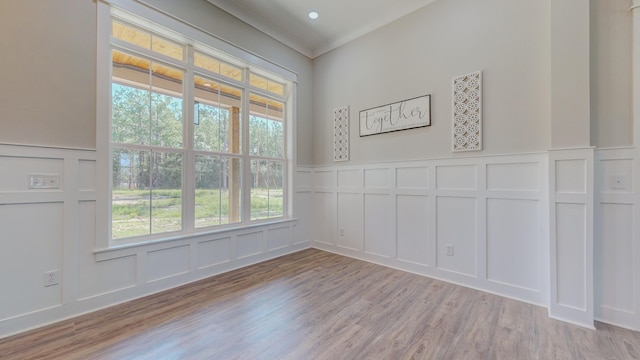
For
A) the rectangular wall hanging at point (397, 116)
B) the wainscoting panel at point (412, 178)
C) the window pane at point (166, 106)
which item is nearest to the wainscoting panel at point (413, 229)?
the wainscoting panel at point (412, 178)

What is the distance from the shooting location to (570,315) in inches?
82.3

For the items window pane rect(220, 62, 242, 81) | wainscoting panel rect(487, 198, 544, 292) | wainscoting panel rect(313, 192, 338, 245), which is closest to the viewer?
wainscoting panel rect(487, 198, 544, 292)

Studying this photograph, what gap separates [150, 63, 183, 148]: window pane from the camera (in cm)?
270

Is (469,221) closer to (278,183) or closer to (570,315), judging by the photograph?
(570,315)

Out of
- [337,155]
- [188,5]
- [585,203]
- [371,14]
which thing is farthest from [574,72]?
[188,5]

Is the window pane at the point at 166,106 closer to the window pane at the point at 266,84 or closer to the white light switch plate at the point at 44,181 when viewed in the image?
→ the white light switch plate at the point at 44,181

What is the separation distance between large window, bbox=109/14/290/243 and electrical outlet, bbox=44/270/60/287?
17.4 inches

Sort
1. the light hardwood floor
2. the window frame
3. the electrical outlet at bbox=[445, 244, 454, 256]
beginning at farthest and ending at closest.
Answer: the electrical outlet at bbox=[445, 244, 454, 256] < the window frame < the light hardwood floor

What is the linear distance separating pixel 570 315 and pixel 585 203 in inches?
36.4

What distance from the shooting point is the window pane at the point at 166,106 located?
8.85 feet

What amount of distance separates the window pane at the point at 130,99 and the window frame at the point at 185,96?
81 millimetres

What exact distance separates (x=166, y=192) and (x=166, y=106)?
94cm

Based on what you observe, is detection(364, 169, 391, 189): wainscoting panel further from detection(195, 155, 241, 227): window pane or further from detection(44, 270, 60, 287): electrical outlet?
detection(44, 270, 60, 287): electrical outlet

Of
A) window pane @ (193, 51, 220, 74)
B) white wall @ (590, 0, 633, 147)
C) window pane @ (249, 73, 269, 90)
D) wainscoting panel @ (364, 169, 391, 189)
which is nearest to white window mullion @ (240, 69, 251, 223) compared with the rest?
window pane @ (249, 73, 269, 90)
